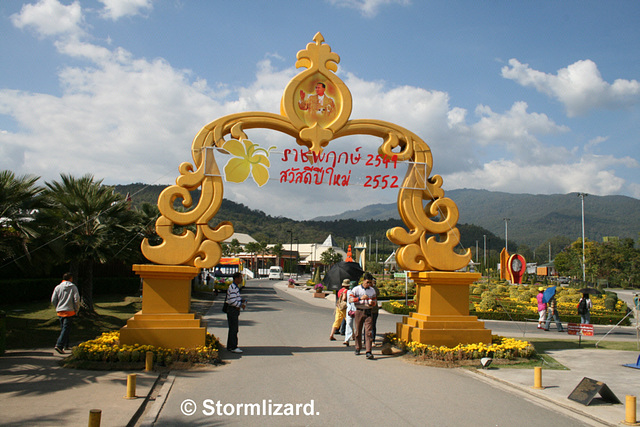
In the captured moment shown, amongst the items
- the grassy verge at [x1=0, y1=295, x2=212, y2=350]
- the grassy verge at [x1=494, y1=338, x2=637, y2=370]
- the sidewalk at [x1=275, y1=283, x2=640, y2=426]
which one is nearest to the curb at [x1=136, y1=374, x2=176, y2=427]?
the grassy verge at [x1=0, y1=295, x2=212, y2=350]

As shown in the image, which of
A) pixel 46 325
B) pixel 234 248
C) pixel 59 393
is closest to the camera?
pixel 59 393

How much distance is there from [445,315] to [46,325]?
11.9 meters

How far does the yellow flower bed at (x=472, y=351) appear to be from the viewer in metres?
10.2

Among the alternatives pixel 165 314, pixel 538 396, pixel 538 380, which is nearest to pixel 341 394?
pixel 538 396

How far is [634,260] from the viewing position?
208 ft

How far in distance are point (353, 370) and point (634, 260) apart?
69161 mm

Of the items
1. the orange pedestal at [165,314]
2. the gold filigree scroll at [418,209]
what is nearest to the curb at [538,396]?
the gold filigree scroll at [418,209]

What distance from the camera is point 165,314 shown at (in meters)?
9.99

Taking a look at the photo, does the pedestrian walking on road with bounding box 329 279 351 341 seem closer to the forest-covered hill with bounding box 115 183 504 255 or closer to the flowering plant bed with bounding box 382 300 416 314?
the flowering plant bed with bounding box 382 300 416 314

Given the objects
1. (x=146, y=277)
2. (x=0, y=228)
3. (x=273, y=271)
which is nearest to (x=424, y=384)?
(x=146, y=277)

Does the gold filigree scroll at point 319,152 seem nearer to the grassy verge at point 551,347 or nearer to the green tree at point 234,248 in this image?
the grassy verge at point 551,347

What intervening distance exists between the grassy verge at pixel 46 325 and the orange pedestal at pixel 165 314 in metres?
3.29

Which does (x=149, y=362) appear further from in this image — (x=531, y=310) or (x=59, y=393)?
(x=531, y=310)

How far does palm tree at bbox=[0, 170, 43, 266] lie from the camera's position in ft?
35.8
